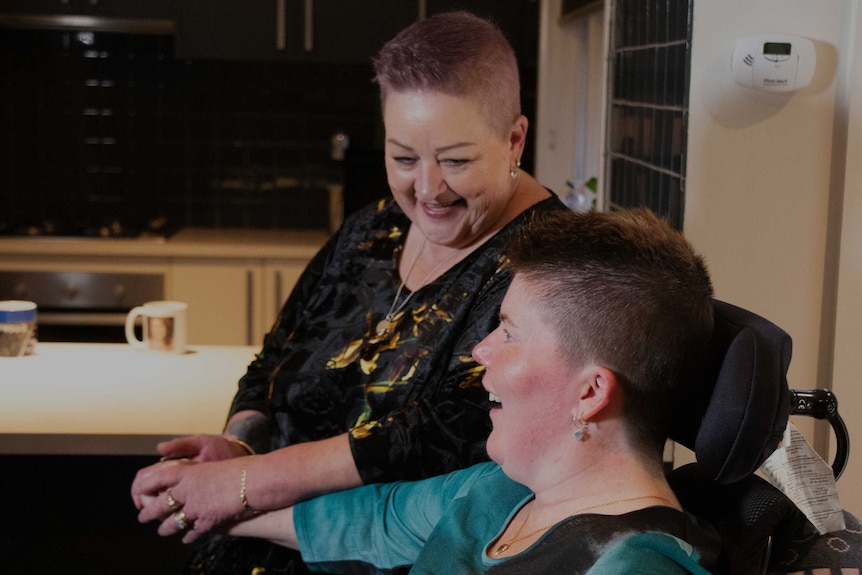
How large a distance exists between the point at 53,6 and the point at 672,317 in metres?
3.62

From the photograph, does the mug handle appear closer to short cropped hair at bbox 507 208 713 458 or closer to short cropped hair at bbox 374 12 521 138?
short cropped hair at bbox 374 12 521 138

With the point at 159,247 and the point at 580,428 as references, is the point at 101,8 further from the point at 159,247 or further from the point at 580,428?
the point at 580,428

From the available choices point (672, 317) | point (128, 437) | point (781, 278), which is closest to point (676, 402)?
point (672, 317)

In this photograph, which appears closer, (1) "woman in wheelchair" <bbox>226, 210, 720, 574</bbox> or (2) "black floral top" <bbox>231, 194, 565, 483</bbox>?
(1) "woman in wheelchair" <bbox>226, 210, 720, 574</bbox>

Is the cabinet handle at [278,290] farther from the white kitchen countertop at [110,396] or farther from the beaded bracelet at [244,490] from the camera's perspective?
the beaded bracelet at [244,490]

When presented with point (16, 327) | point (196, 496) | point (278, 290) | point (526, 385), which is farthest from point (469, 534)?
point (278, 290)

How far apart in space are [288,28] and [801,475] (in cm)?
331

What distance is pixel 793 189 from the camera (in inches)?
69.6

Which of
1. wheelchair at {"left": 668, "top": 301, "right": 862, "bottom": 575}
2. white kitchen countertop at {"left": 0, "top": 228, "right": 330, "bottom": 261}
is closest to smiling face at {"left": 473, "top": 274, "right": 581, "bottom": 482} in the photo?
wheelchair at {"left": 668, "top": 301, "right": 862, "bottom": 575}

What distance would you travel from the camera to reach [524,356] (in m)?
1.17

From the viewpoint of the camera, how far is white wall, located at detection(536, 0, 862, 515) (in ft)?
5.65

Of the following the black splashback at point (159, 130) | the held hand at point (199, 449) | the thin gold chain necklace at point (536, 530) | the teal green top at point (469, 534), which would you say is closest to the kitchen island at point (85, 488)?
the held hand at point (199, 449)

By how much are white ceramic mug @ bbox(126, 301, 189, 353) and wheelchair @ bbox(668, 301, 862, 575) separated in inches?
61.2

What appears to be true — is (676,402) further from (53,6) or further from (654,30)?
(53,6)
